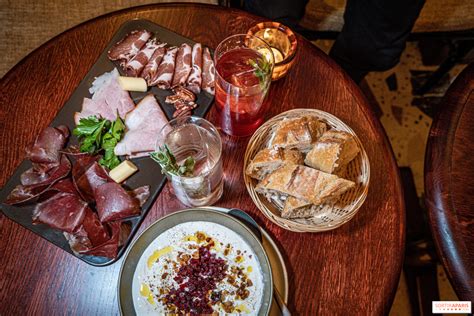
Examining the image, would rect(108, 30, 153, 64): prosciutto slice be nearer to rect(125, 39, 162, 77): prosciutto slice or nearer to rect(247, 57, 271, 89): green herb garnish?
rect(125, 39, 162, 77): prosciutto slice

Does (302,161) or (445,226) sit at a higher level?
(302,161)

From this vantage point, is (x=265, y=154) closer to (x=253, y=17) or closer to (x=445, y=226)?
(x=445, y=226)

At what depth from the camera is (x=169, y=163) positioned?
97cm

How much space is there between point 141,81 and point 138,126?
6.6 inches

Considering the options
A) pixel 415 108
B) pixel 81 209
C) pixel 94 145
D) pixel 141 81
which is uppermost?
pixel 141 81

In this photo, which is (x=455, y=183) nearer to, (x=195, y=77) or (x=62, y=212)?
(x=195, y=77)

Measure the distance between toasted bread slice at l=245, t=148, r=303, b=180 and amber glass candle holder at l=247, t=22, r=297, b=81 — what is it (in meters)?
0.30

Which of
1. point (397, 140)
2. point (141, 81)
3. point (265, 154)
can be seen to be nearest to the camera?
point (265, 154)

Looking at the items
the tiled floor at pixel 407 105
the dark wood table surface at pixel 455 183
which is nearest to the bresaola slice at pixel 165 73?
the dark wood table surface at pixel 455 183

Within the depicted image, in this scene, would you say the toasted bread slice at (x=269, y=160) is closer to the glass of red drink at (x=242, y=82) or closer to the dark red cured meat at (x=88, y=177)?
the glass of red drink at (x=242, y=82)

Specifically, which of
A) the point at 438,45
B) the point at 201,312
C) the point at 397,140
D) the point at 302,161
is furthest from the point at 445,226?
the point at 438,45

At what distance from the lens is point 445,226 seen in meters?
0.95

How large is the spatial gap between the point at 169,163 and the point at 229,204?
0.77ft

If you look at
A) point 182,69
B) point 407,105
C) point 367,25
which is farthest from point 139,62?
point 407,105
